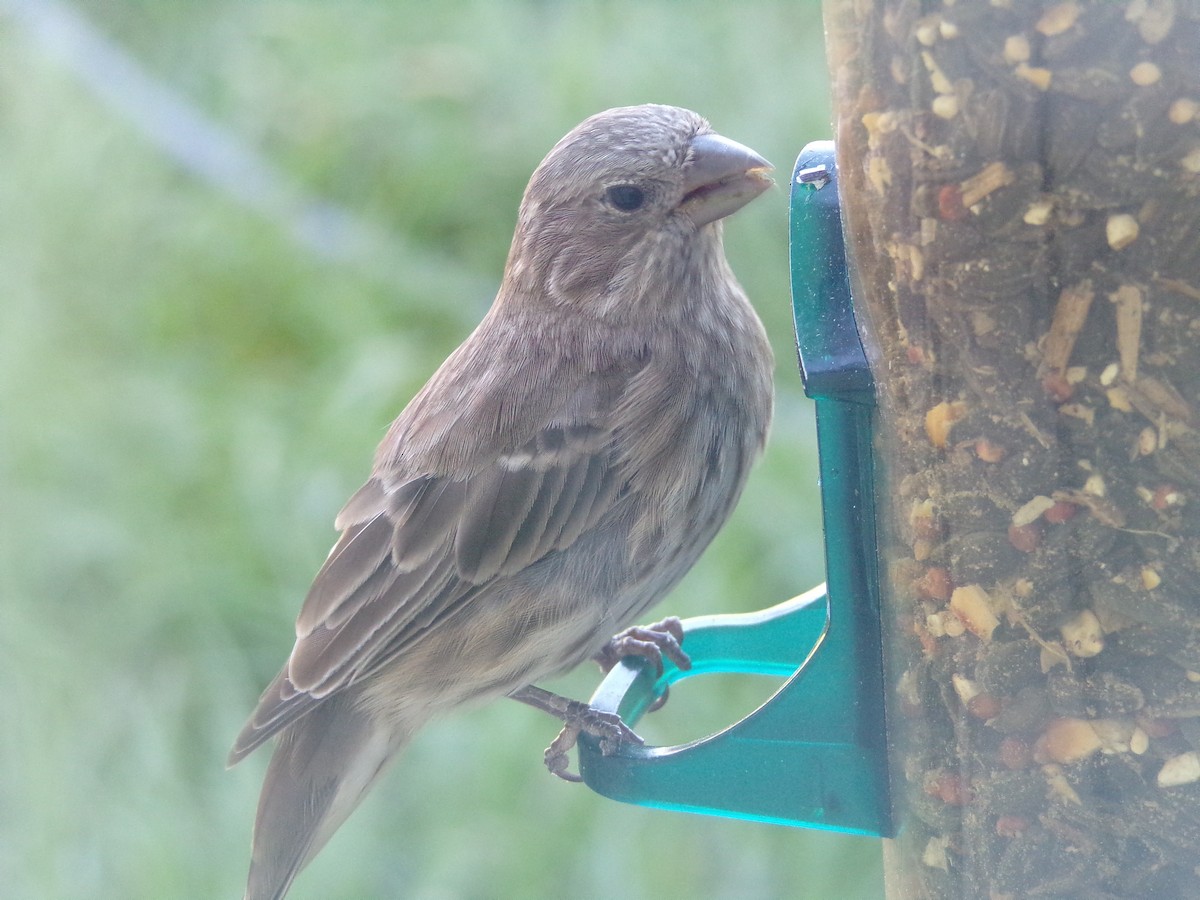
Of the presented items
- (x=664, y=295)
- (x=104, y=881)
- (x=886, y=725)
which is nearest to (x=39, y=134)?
(x=104, y=881)

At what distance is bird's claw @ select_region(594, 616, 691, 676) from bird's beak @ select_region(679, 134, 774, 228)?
934mm

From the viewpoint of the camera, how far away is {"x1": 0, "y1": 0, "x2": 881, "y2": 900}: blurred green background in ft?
14.3

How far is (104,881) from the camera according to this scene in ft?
14.3

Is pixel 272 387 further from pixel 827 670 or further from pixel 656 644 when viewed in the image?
pixel 827 670

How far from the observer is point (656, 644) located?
344cm

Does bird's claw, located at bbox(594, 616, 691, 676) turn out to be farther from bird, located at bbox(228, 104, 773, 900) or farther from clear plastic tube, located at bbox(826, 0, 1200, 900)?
clear plastic tube, located at bbox(826, 0, 1200, 900)

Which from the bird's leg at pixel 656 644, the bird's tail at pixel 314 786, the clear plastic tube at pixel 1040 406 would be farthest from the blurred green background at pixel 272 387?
the clear plastic tube at pixel 1040 406

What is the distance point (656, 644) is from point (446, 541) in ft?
1.82

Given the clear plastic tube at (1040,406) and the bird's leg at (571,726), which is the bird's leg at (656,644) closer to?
the bird's leg at (571,726)

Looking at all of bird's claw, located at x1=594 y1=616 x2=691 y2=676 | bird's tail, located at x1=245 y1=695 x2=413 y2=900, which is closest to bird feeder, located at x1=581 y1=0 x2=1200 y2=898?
bird's claw, located at x1=594 y1=616 x2=691 y2=676

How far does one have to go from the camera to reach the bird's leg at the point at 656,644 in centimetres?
335

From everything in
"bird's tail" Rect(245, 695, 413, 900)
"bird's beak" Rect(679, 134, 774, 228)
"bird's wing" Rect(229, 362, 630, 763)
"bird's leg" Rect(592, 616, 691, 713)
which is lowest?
"bird's tail" Rect(245, 695, 413, 900)

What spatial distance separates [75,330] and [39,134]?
76cm

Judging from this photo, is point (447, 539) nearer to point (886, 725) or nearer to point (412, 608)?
point (412, 608)
